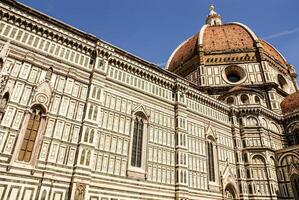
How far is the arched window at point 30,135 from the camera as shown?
13498 mm

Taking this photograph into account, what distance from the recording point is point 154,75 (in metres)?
21.5

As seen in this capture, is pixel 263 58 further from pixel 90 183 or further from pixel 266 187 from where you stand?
pixel 90 183

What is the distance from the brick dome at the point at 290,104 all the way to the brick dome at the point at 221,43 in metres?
8.07

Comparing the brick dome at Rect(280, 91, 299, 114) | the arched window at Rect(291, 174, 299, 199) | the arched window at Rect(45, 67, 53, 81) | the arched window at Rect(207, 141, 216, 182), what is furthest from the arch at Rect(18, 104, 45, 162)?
the brick dome at Rect(280, 91, 299, 114)

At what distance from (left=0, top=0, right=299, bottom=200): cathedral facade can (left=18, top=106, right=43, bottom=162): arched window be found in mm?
53

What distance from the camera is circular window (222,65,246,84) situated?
32691 millimetres

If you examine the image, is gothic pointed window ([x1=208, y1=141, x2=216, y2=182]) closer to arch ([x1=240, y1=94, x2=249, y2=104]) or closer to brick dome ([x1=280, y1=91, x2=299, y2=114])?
arch ([x1=240, y1=94, x2=249, y2=104])

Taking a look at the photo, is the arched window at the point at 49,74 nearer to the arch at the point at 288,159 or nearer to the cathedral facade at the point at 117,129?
the cathedral facade at the point at 117,129

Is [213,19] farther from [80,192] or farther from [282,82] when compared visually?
[80,192]

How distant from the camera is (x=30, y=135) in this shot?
14.0m

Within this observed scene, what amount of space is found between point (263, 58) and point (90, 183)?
95.6 feet

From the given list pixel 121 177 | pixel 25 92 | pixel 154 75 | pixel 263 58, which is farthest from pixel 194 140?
pixel 263 58

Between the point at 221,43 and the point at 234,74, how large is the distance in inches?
229

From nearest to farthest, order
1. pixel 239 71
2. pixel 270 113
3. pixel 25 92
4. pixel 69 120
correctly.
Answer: pixel 25 92 < pixel 69 120 < pixel 270 113 < pixel 239 71
